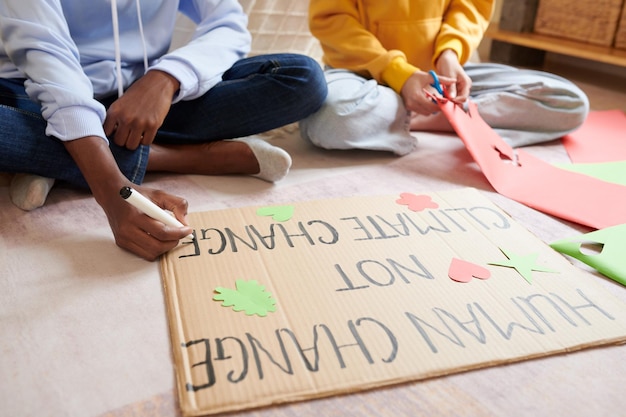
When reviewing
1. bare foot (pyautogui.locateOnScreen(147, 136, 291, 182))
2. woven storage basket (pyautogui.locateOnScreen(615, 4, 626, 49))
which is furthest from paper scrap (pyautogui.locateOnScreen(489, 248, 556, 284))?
woven storage basket (pyautogui.locateOnScreen(615, 4, 626, 49))

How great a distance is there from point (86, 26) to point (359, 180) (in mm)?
528

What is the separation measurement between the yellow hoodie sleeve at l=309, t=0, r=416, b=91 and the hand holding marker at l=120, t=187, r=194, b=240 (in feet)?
2.08

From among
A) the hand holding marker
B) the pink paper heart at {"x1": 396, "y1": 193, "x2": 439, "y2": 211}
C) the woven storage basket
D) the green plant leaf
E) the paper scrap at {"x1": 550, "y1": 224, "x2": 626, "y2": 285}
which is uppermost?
the woven storage basket

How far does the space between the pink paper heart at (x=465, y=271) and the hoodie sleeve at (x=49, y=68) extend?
52cm

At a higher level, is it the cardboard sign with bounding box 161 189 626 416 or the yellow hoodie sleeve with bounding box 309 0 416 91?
the yellow hoodie sleeve with bounding box 309 0 416 91

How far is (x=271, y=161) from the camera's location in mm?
984

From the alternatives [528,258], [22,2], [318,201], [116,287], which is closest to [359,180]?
[318,201]

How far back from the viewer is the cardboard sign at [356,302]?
545 millimetres

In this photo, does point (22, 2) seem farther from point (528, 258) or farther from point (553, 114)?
point (553, 114)

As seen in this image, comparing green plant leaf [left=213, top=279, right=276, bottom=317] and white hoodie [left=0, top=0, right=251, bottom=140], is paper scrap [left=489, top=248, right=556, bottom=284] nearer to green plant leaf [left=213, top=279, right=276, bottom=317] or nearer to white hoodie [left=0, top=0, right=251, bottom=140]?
green plant leaf [left=213, top=279, right=276, bottom=317]

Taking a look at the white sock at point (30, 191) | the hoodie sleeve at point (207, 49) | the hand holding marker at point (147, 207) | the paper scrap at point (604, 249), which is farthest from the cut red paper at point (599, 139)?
the white sock at point (30, 191)

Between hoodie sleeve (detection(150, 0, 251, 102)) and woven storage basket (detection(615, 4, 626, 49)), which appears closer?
hoodie sleeve (detection(150, 0, 251, 102))

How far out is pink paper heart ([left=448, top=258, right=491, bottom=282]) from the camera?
2.30 feet

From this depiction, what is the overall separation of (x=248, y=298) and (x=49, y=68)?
45 centimetres
